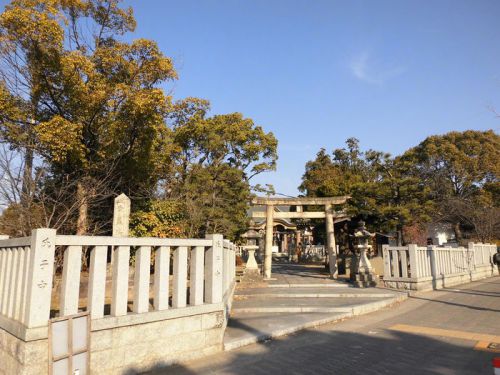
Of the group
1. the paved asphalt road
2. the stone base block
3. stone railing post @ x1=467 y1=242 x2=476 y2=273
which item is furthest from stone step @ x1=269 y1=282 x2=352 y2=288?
stone railing post @ x1=467 y1=242 x2=476 y2=273

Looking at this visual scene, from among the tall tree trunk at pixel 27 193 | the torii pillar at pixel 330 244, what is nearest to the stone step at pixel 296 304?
the torii pillar at pixel 330 244

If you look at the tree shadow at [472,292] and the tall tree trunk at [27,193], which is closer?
the tall tree trunk at [27,193]

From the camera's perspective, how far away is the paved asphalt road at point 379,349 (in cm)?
491

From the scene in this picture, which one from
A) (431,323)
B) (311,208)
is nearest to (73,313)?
(431,323)

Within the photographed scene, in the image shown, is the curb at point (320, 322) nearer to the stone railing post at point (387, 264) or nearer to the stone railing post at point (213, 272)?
the stone railing post at point (213, 272)

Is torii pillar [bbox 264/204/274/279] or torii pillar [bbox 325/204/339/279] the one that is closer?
torii pillar [bbox 325/204/339/279]

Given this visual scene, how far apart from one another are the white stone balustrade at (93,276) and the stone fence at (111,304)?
10 millimetres

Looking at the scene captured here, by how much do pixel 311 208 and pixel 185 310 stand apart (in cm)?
1826

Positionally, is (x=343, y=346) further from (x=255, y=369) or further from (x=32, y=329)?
(x=32, y=329)

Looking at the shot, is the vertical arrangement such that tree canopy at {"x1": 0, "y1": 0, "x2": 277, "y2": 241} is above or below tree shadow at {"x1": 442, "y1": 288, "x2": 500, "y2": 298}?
above

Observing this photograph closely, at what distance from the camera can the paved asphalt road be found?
4.91 metres

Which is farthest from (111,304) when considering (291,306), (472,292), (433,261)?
(472,292)

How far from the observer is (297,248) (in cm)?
3400

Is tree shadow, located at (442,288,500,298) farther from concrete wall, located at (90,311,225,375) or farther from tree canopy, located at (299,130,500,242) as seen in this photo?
→ concrete wall, located at (90,311,225,375)
